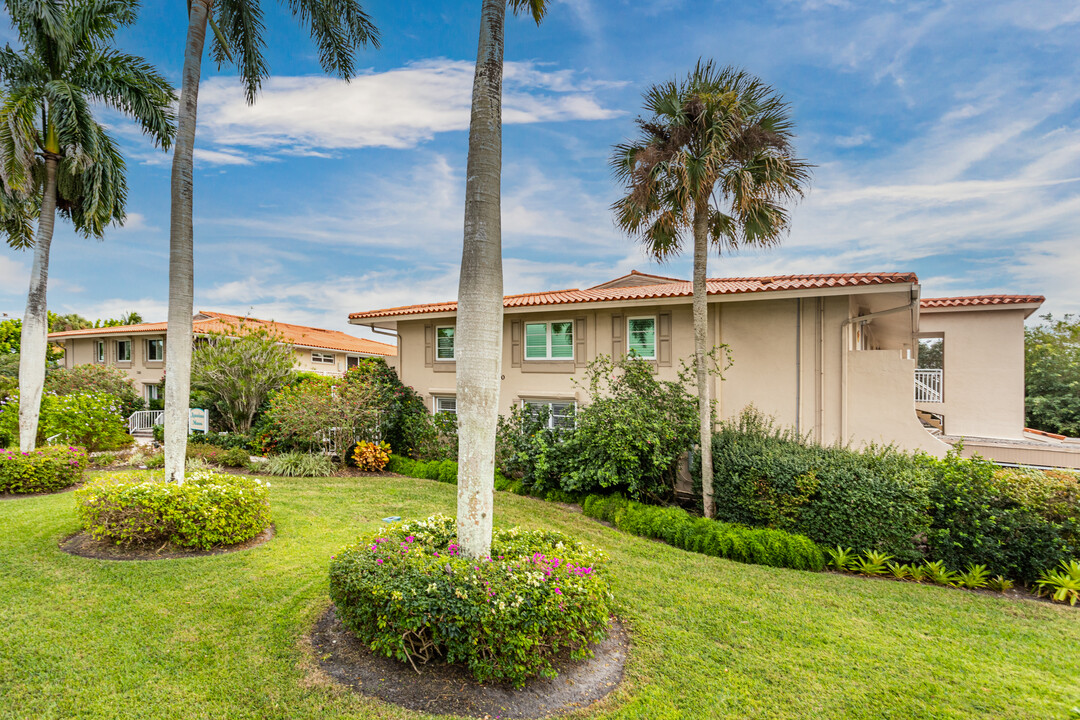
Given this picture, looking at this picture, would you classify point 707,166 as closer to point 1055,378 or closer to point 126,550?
point 126,550

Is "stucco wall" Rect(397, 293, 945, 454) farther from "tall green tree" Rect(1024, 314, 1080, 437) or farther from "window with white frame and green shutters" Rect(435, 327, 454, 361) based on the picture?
"tall green tree" Rect(1024, 314, 1080, 437)

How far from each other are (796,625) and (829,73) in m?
10.8

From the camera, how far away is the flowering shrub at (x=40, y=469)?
30.5 feet

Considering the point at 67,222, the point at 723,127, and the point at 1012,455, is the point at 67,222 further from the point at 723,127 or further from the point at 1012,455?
the point at 1012,455

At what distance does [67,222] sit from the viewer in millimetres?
12203

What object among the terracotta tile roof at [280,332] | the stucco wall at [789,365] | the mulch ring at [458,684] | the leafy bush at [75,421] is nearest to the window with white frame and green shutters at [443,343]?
the stucco wall at [789,365]

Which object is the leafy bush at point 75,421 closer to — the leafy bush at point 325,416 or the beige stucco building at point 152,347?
the leafy bush at point 325,416

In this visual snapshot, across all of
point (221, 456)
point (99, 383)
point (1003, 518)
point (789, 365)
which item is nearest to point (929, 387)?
point (789, 365)

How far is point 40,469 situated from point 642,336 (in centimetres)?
1380

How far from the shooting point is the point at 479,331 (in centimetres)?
404

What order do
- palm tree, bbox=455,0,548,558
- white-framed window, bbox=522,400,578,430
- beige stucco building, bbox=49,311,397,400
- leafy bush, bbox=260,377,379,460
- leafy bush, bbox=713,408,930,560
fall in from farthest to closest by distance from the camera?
beige stucco building, bbox=49,311,397,400 → leafy bush, bbox=260,377,379,460 → white-framed window, bbox=522,400,578,430 → leafy bush, bbox=713,408,930,560 → palm tree, bbox=455,0,548,558

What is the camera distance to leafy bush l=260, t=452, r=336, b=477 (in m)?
12.6

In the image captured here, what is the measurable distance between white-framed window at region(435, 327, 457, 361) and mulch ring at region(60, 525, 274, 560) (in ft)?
29.9

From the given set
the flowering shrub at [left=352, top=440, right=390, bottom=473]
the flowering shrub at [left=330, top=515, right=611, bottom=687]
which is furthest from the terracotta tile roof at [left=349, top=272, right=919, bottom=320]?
the flowering shrub at [left=330, top=515, right=611, bottom=687]
